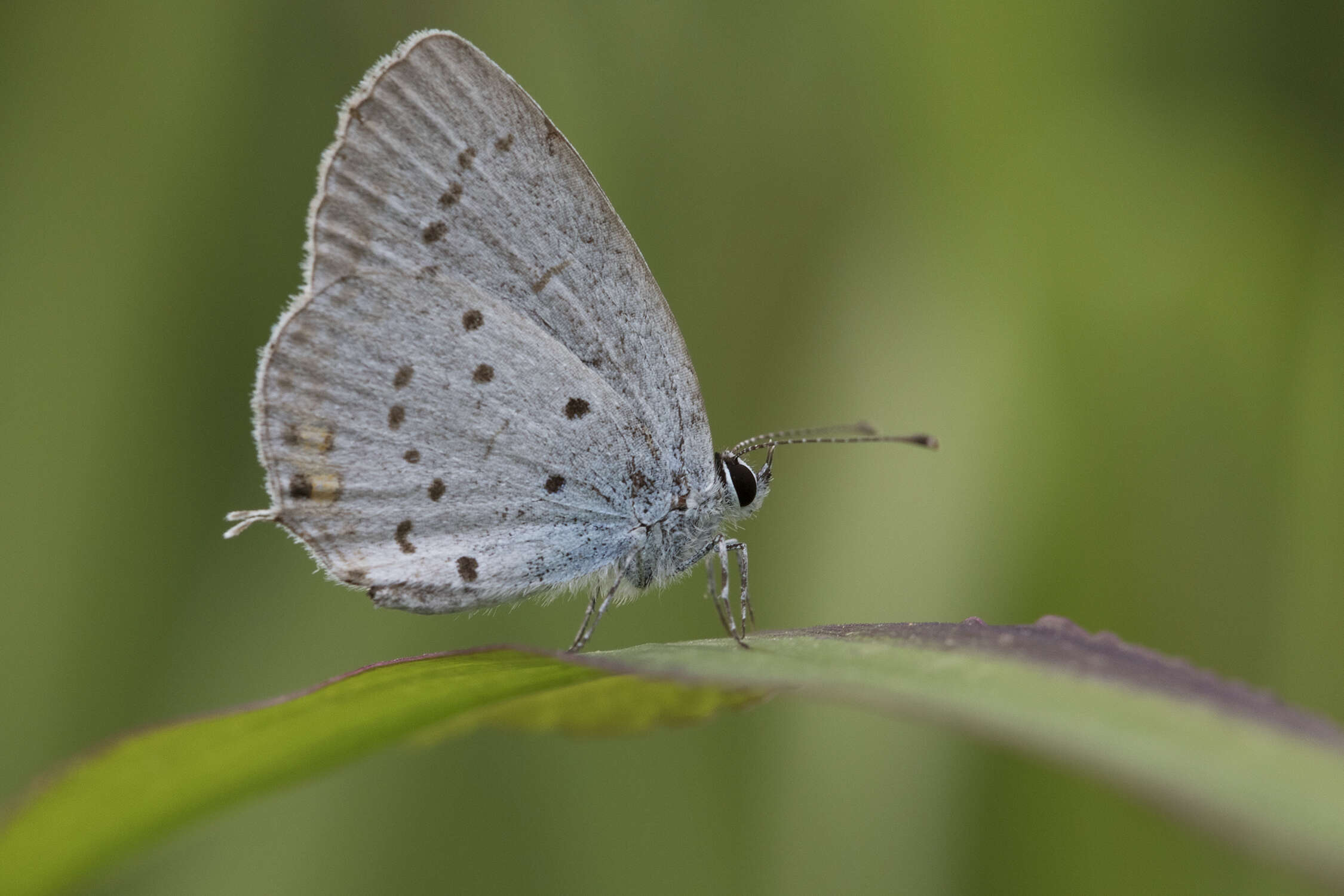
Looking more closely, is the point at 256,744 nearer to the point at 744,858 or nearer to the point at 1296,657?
the point at 744,858

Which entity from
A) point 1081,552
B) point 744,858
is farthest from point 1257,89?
point 744,858

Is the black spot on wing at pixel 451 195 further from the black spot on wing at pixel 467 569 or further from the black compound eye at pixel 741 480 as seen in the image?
the black compound eye at pixel 741 480

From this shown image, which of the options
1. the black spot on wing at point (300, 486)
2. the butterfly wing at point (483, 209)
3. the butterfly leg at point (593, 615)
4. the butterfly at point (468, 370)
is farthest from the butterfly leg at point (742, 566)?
the black spot on wing at point (300, 486)

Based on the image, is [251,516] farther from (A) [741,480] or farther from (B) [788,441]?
(B) [788,441]

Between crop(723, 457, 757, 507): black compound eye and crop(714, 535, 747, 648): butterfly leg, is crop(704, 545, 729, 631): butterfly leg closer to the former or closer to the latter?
crop(714, 535, 747, 648): butterfly leg

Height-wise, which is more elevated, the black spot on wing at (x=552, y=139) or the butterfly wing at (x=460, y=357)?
the black spot on wing at (x=552, y=139)

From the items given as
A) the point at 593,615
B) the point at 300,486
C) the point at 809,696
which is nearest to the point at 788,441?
the point at 593,615

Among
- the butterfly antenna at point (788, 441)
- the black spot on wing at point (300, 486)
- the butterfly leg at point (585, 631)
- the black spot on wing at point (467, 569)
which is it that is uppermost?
the butterfly antenna at point (788, 441)
